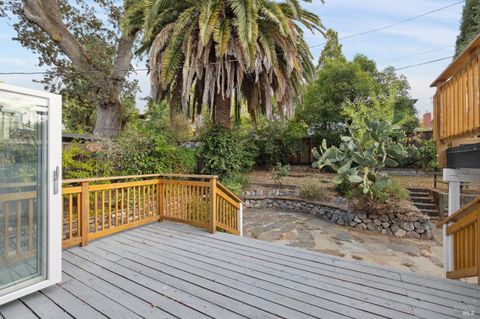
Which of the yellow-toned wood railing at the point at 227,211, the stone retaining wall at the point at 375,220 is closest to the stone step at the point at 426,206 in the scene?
the stone retaining wall at the point at 375,220

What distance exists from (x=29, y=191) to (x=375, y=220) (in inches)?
262

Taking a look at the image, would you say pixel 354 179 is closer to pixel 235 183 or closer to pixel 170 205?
pixel 235 183

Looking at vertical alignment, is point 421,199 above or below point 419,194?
below

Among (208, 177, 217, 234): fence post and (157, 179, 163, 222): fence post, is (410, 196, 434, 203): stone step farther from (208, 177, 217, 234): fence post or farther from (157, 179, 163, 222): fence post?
(157, 179, 163, 222): fence post

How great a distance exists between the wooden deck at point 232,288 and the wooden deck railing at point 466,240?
0.21 metres

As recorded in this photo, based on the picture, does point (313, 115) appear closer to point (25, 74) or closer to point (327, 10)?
point (327, 10)

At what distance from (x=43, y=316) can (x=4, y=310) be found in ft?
1.23

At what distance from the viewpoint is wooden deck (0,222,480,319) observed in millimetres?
1870

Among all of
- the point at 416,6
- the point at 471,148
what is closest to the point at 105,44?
the point at 416,6

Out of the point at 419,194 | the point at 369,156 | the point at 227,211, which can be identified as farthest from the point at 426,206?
the point at 227,211

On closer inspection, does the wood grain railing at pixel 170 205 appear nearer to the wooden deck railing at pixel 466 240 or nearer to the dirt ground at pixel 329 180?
the wooden deck railing at pixel 466 240

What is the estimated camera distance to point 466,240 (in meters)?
2.46

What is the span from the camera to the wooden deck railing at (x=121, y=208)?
2.07 metres

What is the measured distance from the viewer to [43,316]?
71.4 inches
